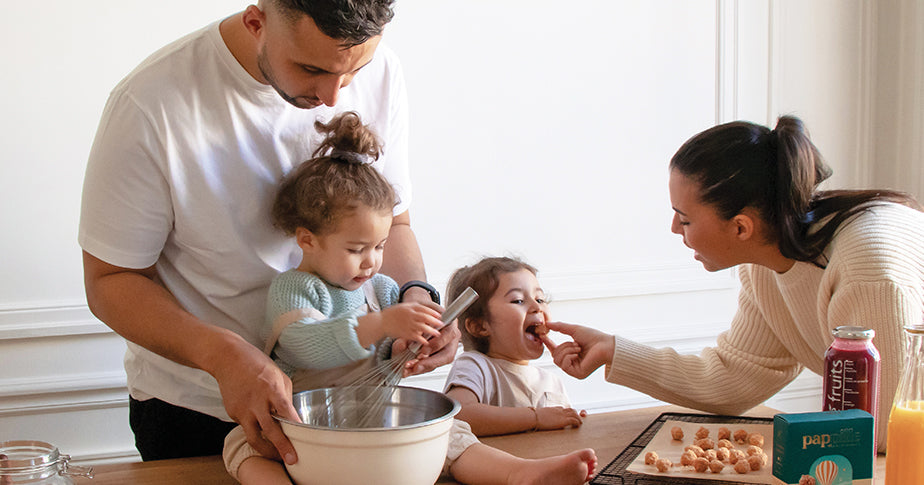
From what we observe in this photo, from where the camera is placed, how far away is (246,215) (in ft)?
5.17

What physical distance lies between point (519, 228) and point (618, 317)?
504 mm

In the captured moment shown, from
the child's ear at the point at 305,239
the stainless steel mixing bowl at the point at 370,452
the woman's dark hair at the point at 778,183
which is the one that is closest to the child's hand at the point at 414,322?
the stainless steel mixing bowl at the point at 370,452

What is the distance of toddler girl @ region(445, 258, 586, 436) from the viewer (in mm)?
1958

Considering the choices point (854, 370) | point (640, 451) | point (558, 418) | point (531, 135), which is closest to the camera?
point (854, 370)

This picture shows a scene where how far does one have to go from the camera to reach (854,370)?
3.98 feet

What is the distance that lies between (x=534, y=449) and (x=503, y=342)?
47 cm

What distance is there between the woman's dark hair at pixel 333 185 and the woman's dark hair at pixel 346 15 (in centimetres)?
29

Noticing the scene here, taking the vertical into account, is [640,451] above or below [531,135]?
below

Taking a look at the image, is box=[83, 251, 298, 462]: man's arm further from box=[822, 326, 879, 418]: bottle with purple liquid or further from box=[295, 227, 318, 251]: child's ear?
box=[822, 326, 879, 418]: bottle with purple liquid

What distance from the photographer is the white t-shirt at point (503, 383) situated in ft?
6.36

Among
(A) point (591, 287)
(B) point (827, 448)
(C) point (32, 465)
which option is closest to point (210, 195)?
(C) point (32, 465)

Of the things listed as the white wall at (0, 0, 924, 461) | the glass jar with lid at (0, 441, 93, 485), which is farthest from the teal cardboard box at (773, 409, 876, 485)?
the white wall at (0, 0, 924, 461)

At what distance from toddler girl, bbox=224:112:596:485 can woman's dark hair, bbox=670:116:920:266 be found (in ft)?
2.14

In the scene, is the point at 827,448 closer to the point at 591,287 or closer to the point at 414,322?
the point at 414,322
